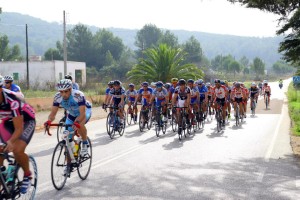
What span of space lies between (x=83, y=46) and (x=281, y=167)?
103385mm

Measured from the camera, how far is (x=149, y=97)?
17.3 meters

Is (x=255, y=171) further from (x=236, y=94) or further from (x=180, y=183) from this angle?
(x=236, y=94)

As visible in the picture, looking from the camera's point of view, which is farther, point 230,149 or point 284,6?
point 230,149

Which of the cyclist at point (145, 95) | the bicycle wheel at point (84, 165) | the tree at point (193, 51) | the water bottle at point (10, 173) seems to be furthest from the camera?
the tree at point (193, 51)

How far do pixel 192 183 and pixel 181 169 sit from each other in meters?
1.29

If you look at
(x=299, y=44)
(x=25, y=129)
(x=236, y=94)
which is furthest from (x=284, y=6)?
(x=236, y=94)

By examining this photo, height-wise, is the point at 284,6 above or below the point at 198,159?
above

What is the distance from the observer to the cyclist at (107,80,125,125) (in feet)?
49.1

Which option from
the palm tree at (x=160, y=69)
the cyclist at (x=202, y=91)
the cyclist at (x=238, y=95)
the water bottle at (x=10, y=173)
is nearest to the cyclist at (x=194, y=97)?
the cyclist at (x=202, y=91)

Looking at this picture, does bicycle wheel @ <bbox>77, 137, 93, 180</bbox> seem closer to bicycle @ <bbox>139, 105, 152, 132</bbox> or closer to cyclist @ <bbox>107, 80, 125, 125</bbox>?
cyclist @ <bbox>107, 80, 125, 125</bbox>

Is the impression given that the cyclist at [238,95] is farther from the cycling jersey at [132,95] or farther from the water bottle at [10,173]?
the water bottle at [10,173]

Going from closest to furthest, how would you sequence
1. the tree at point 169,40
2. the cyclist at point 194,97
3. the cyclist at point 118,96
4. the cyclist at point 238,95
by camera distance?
the cyclist at point 118,96 → the cyclist at point 194,97 → the cyclist at point 238,95 → the tree at point 169,40

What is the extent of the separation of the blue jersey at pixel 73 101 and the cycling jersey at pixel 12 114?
5.81ft

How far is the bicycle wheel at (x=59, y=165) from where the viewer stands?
7.29 m
